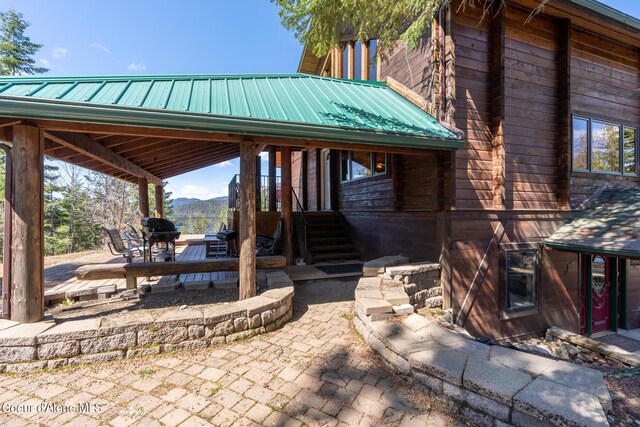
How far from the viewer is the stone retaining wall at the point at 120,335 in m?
2.76

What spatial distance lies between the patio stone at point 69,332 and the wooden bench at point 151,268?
130cm

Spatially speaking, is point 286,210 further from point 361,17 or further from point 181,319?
point 361,17

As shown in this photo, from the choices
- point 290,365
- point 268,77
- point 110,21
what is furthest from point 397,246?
point 110,21

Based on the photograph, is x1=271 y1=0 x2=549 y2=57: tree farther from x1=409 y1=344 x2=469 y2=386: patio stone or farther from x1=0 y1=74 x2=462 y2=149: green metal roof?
x1=409 y1=344 x2=469 y2=386: patio stone

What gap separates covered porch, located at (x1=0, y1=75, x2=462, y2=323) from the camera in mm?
3031

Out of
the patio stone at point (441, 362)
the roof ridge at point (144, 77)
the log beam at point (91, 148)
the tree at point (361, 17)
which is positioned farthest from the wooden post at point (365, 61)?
the patio stone at point (441, 362)

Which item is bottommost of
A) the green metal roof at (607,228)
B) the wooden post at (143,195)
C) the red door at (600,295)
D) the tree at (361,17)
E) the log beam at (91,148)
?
the red door at (600,295)

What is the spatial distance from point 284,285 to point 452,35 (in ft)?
16.8

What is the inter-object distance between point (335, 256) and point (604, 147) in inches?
263

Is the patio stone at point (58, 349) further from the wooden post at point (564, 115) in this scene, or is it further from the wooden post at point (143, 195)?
the wooden post at point (564, 115)

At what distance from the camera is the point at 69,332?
112 inches

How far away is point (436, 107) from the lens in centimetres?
505

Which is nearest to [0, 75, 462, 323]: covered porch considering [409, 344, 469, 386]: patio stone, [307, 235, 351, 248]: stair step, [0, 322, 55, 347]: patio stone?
[0, 322, 55, 347]: patio stone

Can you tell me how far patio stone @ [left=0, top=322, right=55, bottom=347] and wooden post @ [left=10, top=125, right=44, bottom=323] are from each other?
185 millimetres
